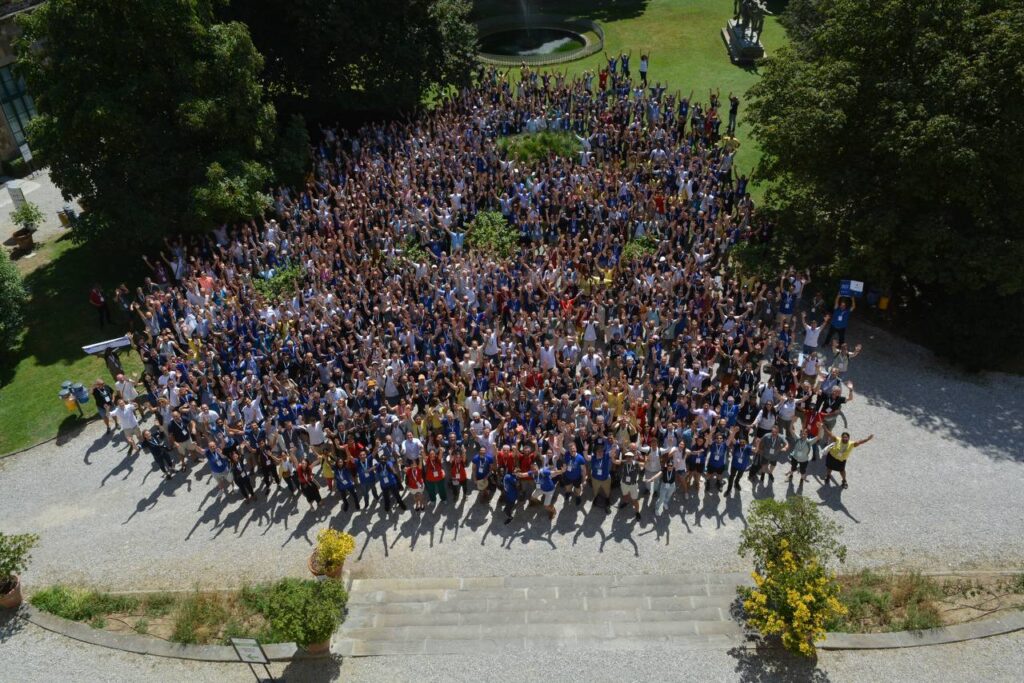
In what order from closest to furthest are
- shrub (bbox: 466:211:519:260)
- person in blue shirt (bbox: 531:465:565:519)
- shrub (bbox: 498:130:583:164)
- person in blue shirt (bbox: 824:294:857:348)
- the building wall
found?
1. person in blue shirt (bbox: 531:465:565:519)
2. person in blue shirt (bbox: 824:294:857:348)
3. shrub (bbox: 466:211:519:260)
4. shrub (bbox: 498:130:583:164)
5. the building wall

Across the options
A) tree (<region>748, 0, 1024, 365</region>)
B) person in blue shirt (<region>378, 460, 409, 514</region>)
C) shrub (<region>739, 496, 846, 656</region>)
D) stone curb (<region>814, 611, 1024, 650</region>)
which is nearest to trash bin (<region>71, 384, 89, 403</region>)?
person in blue shirt (<region>378, 460, 409, 514</region>)

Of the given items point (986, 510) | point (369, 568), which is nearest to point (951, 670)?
point (986, 510)

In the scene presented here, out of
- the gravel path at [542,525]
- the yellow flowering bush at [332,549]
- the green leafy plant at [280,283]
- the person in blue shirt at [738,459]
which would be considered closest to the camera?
the yellow flowering bush at [332,549]

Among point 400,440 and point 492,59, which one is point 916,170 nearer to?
point 400,440

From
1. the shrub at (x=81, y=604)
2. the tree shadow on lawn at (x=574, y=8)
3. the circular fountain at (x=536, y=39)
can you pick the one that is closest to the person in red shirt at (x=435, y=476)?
the shrub at (x=81, y=604)

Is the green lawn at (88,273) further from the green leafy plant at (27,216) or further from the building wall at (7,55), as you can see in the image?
the building wall at (7,55)

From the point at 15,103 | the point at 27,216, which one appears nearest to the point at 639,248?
the point at 27,216

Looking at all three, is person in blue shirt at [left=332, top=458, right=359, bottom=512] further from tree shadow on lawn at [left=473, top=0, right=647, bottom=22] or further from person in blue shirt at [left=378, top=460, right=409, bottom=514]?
tree shadow on lawn at [left=473, top=0, right=647, bottom=22]
